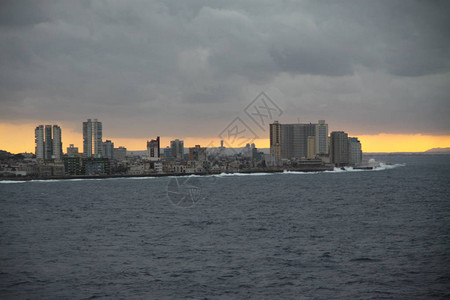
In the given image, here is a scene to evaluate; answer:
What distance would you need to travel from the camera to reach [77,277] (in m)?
29.4

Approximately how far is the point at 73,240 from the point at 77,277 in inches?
564

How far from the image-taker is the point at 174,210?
223ft

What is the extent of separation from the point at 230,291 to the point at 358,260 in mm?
11775

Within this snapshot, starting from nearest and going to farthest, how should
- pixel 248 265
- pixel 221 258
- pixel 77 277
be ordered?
pixel 77 277, pixel 248 265, pixel 221 258

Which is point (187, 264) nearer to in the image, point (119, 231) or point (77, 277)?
point (77, 277)

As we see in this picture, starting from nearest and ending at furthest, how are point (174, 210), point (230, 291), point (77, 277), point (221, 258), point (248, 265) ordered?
point (230, 291)
point (77, 277)
point (248, 265)
point (221, 258)
point (174, 210)

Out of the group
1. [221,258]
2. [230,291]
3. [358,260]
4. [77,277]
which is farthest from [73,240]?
[358,260]

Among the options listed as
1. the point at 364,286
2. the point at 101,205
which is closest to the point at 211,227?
the point at 364,286

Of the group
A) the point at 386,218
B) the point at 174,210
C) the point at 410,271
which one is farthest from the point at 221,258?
the point at 174,210

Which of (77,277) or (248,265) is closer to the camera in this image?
(77,277)

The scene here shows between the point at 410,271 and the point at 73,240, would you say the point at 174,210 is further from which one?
the point at 410,271

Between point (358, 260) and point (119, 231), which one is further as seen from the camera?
point (119, 231)

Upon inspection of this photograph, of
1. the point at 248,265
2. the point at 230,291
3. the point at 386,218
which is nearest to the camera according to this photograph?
the point at 230,291

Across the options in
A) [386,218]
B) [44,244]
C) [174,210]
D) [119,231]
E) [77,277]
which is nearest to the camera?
[77,277]
